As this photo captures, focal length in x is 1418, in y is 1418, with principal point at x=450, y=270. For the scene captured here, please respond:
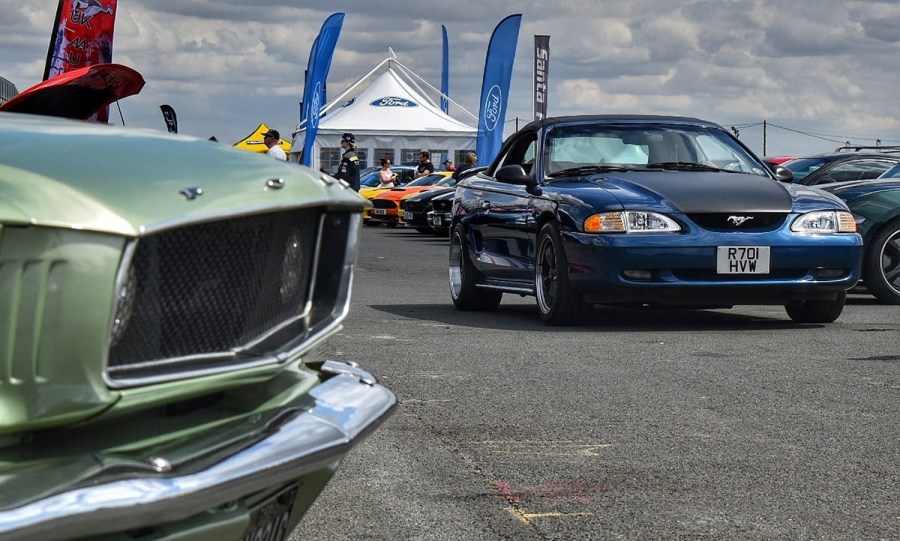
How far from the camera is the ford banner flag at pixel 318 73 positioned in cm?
3706

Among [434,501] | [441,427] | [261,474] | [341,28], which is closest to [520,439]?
[441,427]

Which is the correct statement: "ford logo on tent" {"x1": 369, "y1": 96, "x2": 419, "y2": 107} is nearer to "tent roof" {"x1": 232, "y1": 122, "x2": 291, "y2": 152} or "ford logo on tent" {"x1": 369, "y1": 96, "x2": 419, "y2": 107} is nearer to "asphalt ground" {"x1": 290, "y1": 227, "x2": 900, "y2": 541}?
"tent roof" {"x1": 232, "y1": 122, "x2": 291, "y2": 152}

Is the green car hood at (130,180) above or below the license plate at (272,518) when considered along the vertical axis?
above

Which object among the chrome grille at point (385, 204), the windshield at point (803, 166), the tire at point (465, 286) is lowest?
the chrome grille at point (385, 204)

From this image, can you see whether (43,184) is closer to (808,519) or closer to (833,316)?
(808,519)

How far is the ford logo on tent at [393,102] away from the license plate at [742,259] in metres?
34.2

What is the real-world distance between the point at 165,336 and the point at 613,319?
764 centimetres

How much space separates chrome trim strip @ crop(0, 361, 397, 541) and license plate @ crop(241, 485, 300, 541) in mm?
128

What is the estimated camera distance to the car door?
398 inches

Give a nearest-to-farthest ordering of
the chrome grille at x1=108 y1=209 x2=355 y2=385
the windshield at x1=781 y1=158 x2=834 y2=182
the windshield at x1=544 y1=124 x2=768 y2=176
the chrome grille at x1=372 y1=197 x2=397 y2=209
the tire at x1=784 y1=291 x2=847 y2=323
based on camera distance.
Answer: the chrome grille at x1=108 y1=209 x2=355 y2=385
the tire at x1=784 y1=291 x2=847 y2=323
the windshield at x1=544 y1=124 x2=768 y2=176
the windshield at x1=781 y1=158 x2=834 y2=182
the chrome grille at x1=372 y1=197 x2=397 y2=209

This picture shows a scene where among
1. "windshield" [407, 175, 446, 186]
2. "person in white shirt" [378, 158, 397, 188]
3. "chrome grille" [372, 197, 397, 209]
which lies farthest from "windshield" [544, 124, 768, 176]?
"person in white shirt" [378, 158, 397, 188]

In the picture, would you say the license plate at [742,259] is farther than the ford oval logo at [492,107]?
No

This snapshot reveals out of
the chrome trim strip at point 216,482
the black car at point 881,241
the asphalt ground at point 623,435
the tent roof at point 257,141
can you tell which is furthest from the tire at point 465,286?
the tent roof at point 257,141

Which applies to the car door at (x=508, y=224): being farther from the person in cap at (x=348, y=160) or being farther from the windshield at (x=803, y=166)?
the person in cap at (x=348, y=160)
